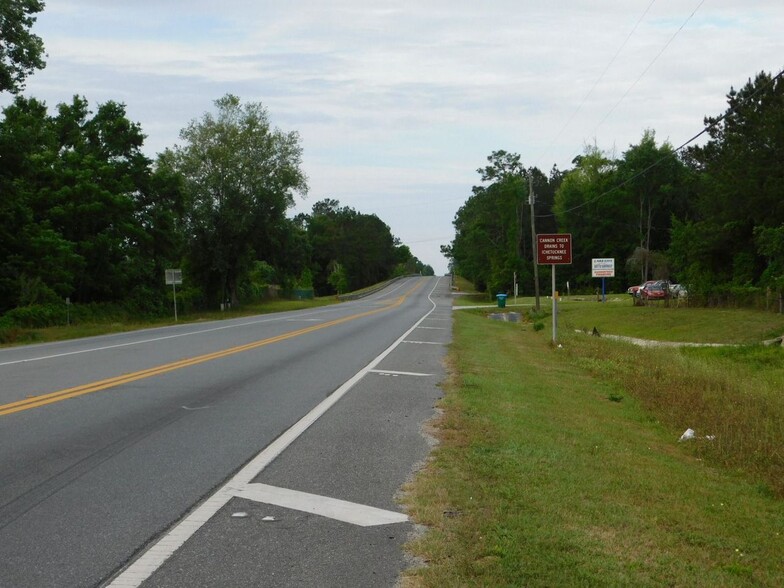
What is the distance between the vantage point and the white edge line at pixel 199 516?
4867 mm

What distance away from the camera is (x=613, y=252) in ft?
343

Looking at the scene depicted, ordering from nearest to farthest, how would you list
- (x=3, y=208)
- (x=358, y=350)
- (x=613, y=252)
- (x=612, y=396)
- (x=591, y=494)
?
(x=591, y=494) → (x=612, y=396) → (x=358, y=350) → (x=3, y=208) → (x=613, y=252)

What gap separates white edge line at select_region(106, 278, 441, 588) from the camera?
16.0 feet

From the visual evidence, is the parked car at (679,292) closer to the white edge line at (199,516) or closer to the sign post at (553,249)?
the sign post at (553,249)

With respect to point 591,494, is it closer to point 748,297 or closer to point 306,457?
point 306,457

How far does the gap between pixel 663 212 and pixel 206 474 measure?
340ft

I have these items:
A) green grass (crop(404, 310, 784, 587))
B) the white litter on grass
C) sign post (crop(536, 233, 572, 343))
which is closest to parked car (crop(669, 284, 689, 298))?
sign post (crop(536, 233, 572, 343))

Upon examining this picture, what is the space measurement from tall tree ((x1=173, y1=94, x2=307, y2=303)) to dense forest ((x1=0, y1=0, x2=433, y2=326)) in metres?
0.09

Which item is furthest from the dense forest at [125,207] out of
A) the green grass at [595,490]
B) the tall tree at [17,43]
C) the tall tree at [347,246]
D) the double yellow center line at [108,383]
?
the tall tree at [347,246]

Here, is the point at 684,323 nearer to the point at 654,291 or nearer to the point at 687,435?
the point at 654,291

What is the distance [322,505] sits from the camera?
635 centimetres

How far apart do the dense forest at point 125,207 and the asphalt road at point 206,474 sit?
22016 mm

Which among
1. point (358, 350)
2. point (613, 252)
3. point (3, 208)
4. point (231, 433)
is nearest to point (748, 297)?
point (358, 350)

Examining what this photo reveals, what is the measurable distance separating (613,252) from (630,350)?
82.1 metres
